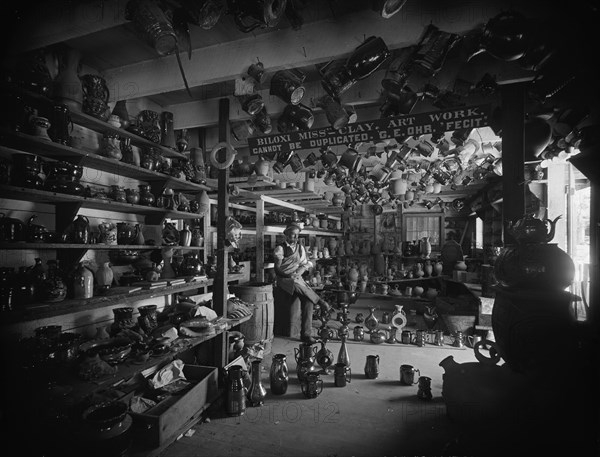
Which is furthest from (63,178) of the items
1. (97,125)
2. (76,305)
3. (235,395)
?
Result: (235,395)

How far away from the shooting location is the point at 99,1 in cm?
204

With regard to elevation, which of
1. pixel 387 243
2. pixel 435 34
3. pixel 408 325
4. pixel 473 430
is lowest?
pixel 408 325

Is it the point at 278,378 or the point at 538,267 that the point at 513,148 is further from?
the point at 278,378

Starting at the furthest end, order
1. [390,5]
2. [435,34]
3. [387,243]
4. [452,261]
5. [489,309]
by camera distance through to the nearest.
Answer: [387,243] → [452,261] → [489,309] → [435,34] → [390,5]

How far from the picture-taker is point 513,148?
8.85 feet

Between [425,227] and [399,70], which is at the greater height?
[399,70]

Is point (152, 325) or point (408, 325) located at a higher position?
point (152, 325)

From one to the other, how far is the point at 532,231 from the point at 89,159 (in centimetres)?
391

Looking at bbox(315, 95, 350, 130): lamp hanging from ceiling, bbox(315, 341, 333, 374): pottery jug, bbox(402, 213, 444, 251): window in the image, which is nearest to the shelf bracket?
bbox(315, 95, 350, 130): lamp hanging from ceiling

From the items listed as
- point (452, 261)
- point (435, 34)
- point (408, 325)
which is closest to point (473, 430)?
point (435, 34)

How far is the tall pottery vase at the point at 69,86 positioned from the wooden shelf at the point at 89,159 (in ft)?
1.28

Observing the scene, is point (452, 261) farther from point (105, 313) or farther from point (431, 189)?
point (105, 313)

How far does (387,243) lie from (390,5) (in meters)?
8.70

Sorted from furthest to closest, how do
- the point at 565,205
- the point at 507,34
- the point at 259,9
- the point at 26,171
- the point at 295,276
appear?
1. the point at 295,276
2. the point at 565,205
3. the point at 26,171
4. the point at 507,34
5. the point at 259,9
